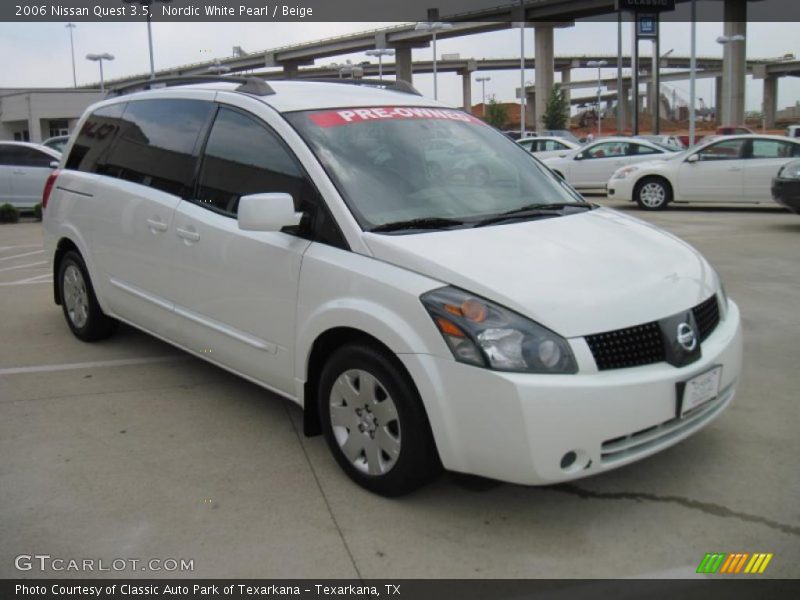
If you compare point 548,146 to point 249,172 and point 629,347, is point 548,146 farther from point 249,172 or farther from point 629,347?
point 629,347

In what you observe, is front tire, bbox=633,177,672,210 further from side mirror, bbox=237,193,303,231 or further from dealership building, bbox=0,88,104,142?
dealership building, bbox=0,88,104,142

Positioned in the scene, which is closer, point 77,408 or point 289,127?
point 289,127

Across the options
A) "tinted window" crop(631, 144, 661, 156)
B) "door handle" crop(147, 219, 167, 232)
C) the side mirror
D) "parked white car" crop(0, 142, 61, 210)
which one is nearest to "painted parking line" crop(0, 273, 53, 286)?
"door handle" crop(147, 219, 167, 232)

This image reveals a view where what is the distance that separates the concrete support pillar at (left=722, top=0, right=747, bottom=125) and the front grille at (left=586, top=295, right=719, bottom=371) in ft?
192

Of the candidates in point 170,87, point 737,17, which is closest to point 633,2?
point 737,17

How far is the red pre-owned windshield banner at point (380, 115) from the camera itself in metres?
4.11

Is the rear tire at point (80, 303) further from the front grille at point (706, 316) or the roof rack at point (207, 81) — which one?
the front grille at point (706, 316)

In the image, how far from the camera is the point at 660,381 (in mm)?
3121

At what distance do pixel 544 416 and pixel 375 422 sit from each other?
0.82 m

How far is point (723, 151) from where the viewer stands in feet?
47.4

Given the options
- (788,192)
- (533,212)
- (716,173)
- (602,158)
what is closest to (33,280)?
(533,212)

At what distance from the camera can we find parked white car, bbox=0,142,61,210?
16469mm
